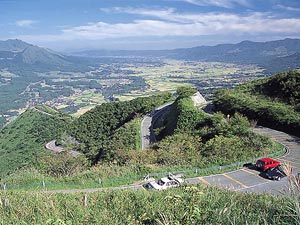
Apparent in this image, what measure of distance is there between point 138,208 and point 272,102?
88.7 ft

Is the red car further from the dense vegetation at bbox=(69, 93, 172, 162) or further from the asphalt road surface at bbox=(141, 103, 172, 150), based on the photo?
the dense vegetation at bbox=(69, 93, 172, 162)

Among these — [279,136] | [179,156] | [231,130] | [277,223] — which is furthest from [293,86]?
[277,223]

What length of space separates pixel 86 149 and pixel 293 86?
24.2 meters

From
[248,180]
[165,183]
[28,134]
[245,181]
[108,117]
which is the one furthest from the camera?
[28,134]

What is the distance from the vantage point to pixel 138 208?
21.0 feet

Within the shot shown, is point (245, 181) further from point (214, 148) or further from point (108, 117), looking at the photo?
point (108, 117)

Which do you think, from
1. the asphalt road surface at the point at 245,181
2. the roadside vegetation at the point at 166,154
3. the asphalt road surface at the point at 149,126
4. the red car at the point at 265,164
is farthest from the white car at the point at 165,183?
the asphalt road surface at the point at 149,126

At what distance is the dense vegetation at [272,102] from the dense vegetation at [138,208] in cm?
1926

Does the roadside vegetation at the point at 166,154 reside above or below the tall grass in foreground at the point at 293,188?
below

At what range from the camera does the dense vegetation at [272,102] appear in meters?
25.0

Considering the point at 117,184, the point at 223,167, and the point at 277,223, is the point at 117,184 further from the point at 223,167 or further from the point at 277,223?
the point at 277,223

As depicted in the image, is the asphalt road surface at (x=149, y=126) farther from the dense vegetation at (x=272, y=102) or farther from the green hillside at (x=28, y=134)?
the green hillside at (x=28, y=134)

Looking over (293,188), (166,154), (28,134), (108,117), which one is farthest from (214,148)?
(28,134)

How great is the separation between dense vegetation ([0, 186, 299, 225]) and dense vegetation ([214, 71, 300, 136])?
63.2 feet
